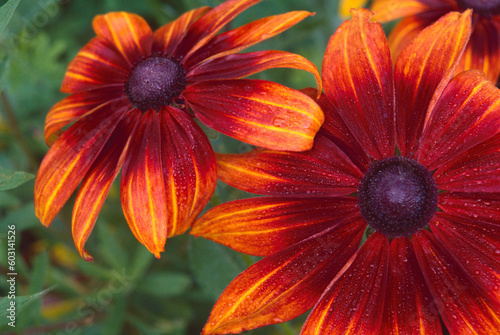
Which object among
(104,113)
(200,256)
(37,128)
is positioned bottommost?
(200,256)

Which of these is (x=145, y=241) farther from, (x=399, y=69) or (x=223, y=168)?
(x=399, y=69)

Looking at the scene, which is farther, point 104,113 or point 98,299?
point 98,299

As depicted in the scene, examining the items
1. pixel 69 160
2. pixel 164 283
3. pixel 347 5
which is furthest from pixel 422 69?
pixel 347 5

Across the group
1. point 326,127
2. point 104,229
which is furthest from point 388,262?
point 104,229

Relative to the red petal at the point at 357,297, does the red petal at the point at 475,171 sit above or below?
above

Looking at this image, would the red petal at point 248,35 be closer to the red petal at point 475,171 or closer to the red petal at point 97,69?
the red petal at point 97,69

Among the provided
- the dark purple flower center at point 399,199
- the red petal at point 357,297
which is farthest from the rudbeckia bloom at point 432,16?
the red petal at point 357,297

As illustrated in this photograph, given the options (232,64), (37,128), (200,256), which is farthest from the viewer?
(37,128)
